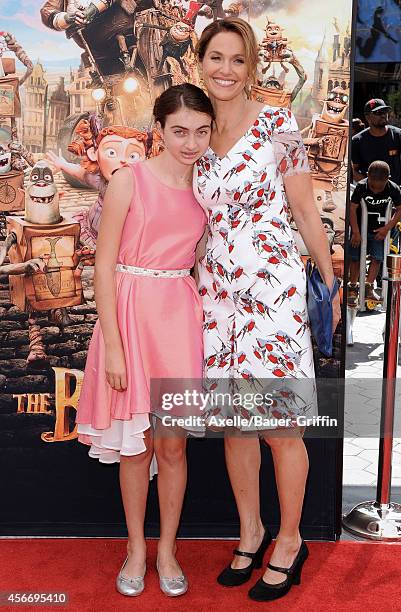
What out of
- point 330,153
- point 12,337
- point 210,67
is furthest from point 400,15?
point 12,337

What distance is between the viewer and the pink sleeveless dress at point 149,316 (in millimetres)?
2305

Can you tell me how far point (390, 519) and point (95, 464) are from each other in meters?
1.15

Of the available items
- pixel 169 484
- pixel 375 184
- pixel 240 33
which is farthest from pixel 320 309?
pixel 375 184

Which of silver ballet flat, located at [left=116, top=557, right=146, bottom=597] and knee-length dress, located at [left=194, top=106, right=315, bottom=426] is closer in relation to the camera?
knee-length dress, located at [left=194, top=106, right=315, bottom=426]

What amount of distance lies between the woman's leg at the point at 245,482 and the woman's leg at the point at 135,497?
282mm

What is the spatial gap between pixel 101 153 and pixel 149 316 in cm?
65

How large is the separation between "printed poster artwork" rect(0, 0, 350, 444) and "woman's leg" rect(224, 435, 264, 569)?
→ 50 cm

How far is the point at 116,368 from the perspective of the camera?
7.53 ft

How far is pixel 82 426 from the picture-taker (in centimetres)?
245

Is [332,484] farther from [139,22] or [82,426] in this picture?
[139,22]

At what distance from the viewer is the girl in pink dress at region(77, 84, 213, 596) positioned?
7.38ft

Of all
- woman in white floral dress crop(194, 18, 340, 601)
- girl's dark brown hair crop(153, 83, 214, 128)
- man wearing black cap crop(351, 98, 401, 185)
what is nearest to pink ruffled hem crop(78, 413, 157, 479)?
woman in white floral dress crop(194, 18, 340, 601)

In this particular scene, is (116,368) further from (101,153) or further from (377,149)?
(377,149)

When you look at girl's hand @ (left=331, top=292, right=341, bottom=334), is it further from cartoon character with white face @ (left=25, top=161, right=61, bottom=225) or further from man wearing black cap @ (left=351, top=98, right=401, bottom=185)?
man wearing black cap @ (left=351, top=98, right=401, bottom=185)
